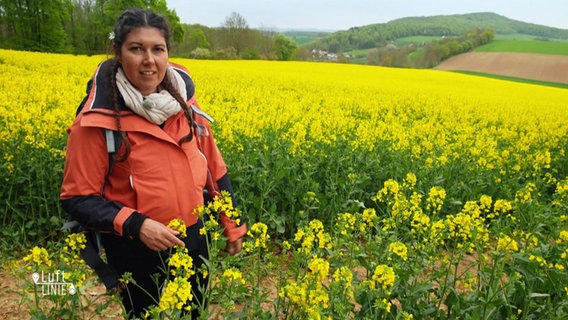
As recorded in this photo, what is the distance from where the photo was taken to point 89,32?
41.5m

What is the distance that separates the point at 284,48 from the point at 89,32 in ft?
67.2

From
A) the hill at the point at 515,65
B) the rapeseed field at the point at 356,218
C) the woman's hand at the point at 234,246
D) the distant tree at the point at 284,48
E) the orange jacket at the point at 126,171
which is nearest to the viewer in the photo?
the orange jacket at the point at 126,171

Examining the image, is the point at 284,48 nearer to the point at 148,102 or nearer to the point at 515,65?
the point at 515,65

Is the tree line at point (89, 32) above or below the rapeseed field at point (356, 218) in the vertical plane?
above

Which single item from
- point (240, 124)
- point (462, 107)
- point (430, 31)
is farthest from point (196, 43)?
point (430, 31)

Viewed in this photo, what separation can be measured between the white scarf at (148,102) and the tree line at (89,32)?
29801mm

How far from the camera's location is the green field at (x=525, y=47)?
56.1m

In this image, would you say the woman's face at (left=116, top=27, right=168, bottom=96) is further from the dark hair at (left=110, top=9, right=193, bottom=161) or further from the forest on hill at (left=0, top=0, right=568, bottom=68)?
the forest on hill at (left=0, top=0, right=568, bottom=68)

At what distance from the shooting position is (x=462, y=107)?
13211mm

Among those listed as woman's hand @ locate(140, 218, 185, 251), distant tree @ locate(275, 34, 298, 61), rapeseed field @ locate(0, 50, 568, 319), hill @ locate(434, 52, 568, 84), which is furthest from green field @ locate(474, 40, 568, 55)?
woman's hand @ locate(140, 218, 185, 251)

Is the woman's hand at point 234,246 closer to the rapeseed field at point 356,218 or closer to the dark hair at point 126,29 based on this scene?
the rapeseed field at point 356,218

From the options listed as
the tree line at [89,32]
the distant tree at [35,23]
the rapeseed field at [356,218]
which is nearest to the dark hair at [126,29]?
the rapeseed field at [356,218]

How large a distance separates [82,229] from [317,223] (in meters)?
1.12

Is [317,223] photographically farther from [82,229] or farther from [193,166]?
[82,229]
